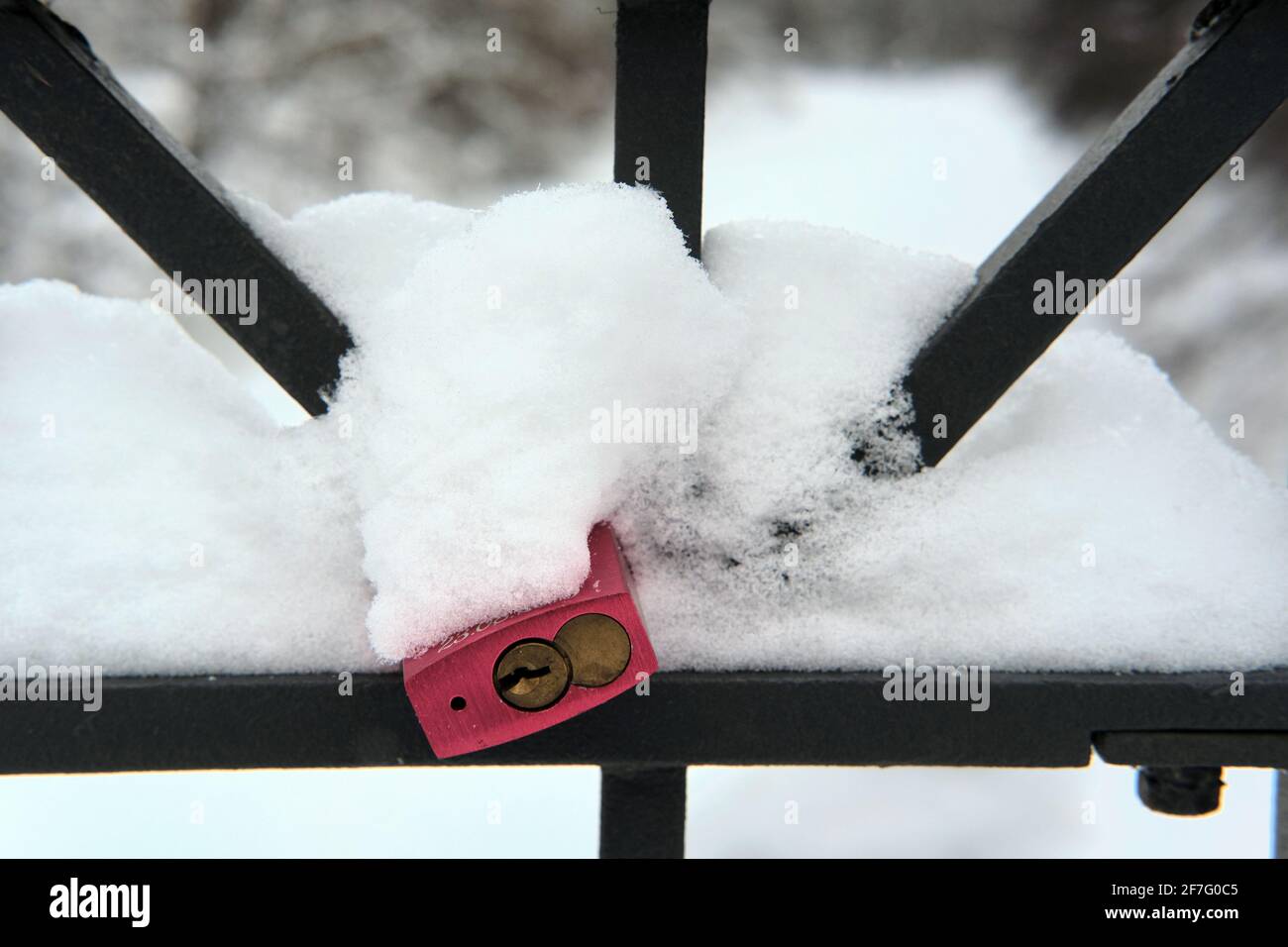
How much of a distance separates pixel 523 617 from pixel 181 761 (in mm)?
358

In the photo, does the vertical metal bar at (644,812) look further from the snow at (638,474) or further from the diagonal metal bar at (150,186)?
the diagonal metal bar at (150,186)

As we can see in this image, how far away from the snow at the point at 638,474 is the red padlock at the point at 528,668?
3.4 inches

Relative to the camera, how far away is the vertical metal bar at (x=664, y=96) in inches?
27.5

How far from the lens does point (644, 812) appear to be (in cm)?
103

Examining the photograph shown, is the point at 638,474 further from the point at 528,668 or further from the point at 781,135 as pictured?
the point at 781,135

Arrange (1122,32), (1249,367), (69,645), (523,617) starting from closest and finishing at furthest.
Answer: (523,617)
(69,645)
(1122,32)
(1249,367)

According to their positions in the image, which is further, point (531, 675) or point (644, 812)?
point (644, 812)

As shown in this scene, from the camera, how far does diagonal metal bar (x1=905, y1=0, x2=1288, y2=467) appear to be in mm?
713

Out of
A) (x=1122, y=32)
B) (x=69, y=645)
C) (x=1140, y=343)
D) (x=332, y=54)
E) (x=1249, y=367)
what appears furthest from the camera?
(x=332, y=54)

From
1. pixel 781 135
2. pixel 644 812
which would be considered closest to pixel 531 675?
pixel 644 812

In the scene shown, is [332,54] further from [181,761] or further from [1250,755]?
[1250,755]

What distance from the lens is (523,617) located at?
1.88 ft

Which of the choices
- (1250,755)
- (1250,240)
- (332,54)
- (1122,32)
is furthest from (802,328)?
(332,54)

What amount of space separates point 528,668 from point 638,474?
0.20 metres
